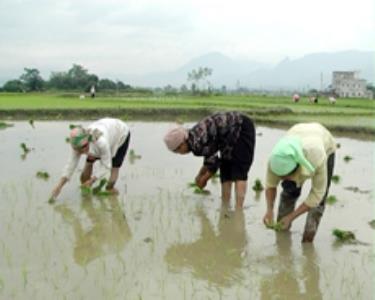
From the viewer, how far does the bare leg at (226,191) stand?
6.07 m

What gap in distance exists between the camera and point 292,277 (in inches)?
160

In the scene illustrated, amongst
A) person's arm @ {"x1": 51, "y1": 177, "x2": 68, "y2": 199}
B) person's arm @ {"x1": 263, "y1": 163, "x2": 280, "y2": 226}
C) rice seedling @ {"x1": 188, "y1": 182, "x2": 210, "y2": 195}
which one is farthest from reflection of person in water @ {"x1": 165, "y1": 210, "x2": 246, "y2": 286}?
person's arm @ {"x1": 51, "y1": 177, "x2": 68, "y2": 199}

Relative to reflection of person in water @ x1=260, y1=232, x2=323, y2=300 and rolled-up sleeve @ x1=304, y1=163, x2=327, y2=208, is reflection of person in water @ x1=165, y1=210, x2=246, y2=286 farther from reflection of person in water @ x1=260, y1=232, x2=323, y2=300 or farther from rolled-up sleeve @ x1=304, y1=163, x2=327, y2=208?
rolled-up sleeve @ x1=304, y1=163, x2=327, y2=208

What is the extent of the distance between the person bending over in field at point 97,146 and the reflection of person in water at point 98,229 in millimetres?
353

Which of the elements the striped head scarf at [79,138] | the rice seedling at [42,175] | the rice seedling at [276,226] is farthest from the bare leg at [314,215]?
the rice seedling at [42,175]

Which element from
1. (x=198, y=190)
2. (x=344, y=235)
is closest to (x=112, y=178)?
(x=198, y=190)

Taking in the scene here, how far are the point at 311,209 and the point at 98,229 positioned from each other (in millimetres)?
2243

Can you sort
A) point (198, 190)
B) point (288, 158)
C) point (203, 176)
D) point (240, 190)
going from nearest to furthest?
point (288, 158) → point (240, 190) → point (203, 176) → point (198, 190)

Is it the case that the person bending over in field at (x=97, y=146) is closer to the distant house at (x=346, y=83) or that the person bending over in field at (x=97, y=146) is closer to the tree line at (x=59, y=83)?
the tree line at (x=59, y=83)

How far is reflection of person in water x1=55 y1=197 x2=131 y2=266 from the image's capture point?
15.0 ft

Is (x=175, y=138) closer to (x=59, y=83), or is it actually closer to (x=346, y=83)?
(x=59, y=83)

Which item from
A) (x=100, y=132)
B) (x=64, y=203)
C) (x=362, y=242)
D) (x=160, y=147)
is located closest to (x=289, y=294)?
(x=362, y=242)

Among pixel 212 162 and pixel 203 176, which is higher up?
pixel 212 162

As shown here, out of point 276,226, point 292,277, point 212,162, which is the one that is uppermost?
point 212,162
